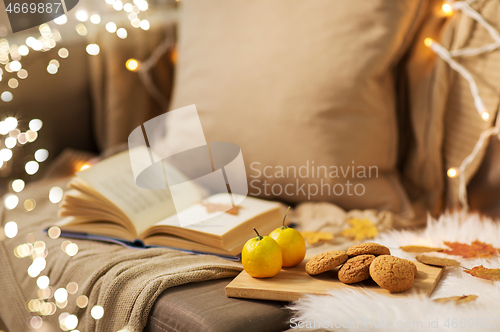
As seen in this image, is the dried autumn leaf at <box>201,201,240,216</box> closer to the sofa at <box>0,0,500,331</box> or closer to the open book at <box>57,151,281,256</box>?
the open book at <box>57,151,281,256</box>

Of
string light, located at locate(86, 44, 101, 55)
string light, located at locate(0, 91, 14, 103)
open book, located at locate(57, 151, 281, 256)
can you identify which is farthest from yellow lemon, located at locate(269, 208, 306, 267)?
string light, located at locate(86, 44, 101, 55)

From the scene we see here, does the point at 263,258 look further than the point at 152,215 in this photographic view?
No

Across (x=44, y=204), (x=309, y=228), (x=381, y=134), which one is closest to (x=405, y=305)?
(x=309, y=228)

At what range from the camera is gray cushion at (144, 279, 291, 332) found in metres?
0.53

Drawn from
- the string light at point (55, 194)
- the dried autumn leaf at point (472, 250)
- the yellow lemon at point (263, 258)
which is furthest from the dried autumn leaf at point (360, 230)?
the string light at point (55, 194)

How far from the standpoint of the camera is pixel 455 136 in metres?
0.97

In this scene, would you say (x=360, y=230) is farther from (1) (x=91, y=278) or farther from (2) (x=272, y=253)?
(1) (x=91, y=278)

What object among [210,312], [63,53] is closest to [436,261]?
[210,312]

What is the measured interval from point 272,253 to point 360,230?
1.03 ft

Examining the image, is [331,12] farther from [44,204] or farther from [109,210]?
[44,204]

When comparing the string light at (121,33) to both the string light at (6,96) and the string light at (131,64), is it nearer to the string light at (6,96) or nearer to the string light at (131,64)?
the string light at (131,64)

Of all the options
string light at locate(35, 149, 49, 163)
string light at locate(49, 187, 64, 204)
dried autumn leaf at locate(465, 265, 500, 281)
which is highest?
Result: string light at locate(35, 149, 49, 163)

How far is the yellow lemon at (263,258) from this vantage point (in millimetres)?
583

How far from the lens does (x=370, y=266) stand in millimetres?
556
